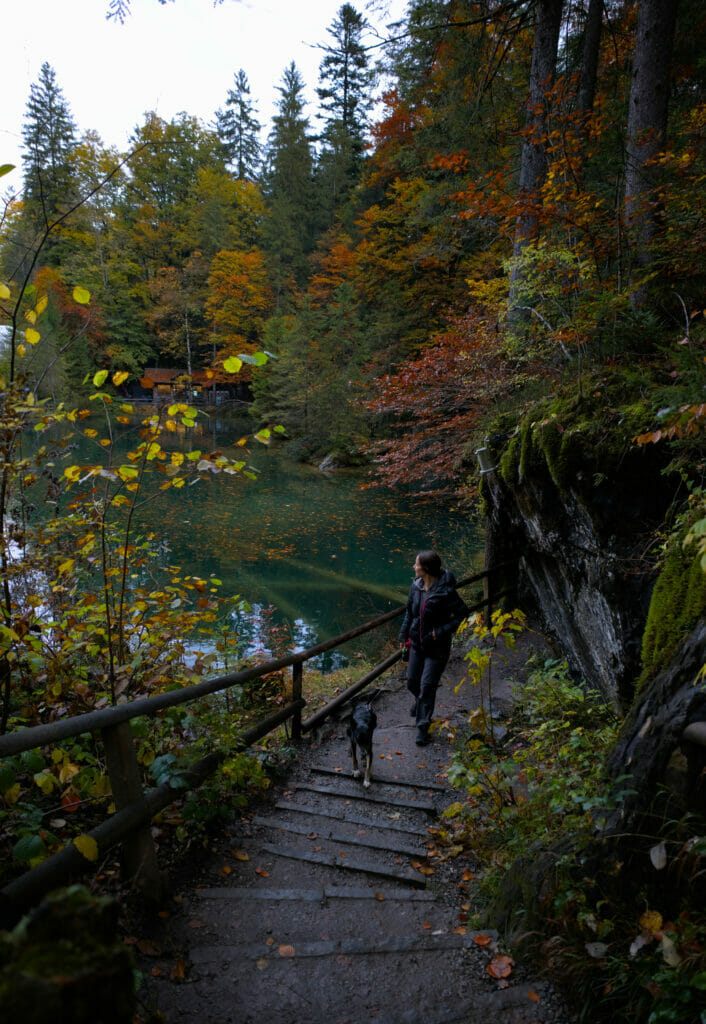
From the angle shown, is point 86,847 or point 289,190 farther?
point 289,190

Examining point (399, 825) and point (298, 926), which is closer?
point (298, 926)

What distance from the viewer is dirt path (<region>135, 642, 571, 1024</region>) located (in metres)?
1.89

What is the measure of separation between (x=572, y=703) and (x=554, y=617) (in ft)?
5.94

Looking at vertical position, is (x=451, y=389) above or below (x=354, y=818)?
above

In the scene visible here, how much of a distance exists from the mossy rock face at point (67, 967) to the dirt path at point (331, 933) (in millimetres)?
1565

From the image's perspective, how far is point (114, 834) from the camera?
2.10 m

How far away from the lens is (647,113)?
663 cm

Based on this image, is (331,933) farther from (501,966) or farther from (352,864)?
(501,966)

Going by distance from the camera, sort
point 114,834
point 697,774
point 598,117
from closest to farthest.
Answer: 1. point 697,774
2. point 114,834
3. point 598,117

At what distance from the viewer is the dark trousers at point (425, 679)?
Result: 4980mm

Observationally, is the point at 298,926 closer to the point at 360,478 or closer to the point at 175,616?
the point at 175,616

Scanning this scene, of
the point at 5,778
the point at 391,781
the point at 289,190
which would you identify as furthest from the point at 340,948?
the point at 289,190

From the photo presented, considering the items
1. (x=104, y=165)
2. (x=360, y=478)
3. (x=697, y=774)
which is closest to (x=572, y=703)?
(x=697, y=774)

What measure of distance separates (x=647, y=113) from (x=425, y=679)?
7587 mm
